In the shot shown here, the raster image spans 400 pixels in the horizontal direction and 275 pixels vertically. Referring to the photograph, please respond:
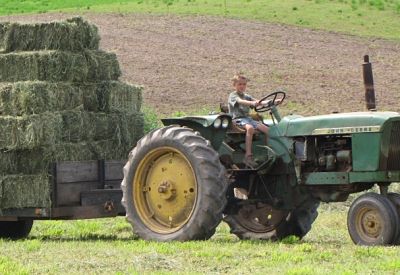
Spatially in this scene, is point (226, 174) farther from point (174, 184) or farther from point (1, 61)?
point (1, 61)

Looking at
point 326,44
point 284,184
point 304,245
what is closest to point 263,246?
point 304,245

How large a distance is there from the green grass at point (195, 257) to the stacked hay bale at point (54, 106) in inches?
37.8

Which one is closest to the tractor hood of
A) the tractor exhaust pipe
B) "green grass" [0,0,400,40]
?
the tractor exhaust pipe

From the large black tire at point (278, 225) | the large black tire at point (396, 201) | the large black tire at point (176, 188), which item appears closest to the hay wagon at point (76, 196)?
the large black tire at point (176, 188)

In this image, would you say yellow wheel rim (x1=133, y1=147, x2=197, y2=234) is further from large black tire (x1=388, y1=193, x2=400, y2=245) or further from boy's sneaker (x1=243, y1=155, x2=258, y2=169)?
large black tire (x1=388, y1=193, x2=400, y2=245)

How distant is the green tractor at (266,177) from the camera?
12633 millimetres

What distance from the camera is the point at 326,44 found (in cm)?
4047

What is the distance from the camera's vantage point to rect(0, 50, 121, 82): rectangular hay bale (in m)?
15.2

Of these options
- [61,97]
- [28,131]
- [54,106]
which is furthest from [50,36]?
[28,131]

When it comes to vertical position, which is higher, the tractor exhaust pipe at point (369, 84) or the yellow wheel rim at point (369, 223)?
the tractor exhaust pipe at point (369, 84)

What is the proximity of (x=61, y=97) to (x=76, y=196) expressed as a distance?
4.51 ft

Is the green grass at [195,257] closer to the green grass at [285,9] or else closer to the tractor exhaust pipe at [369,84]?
the tractor exhaust pipe at [369,84]

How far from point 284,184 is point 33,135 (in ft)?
10.7

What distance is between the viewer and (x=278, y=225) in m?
14.2
